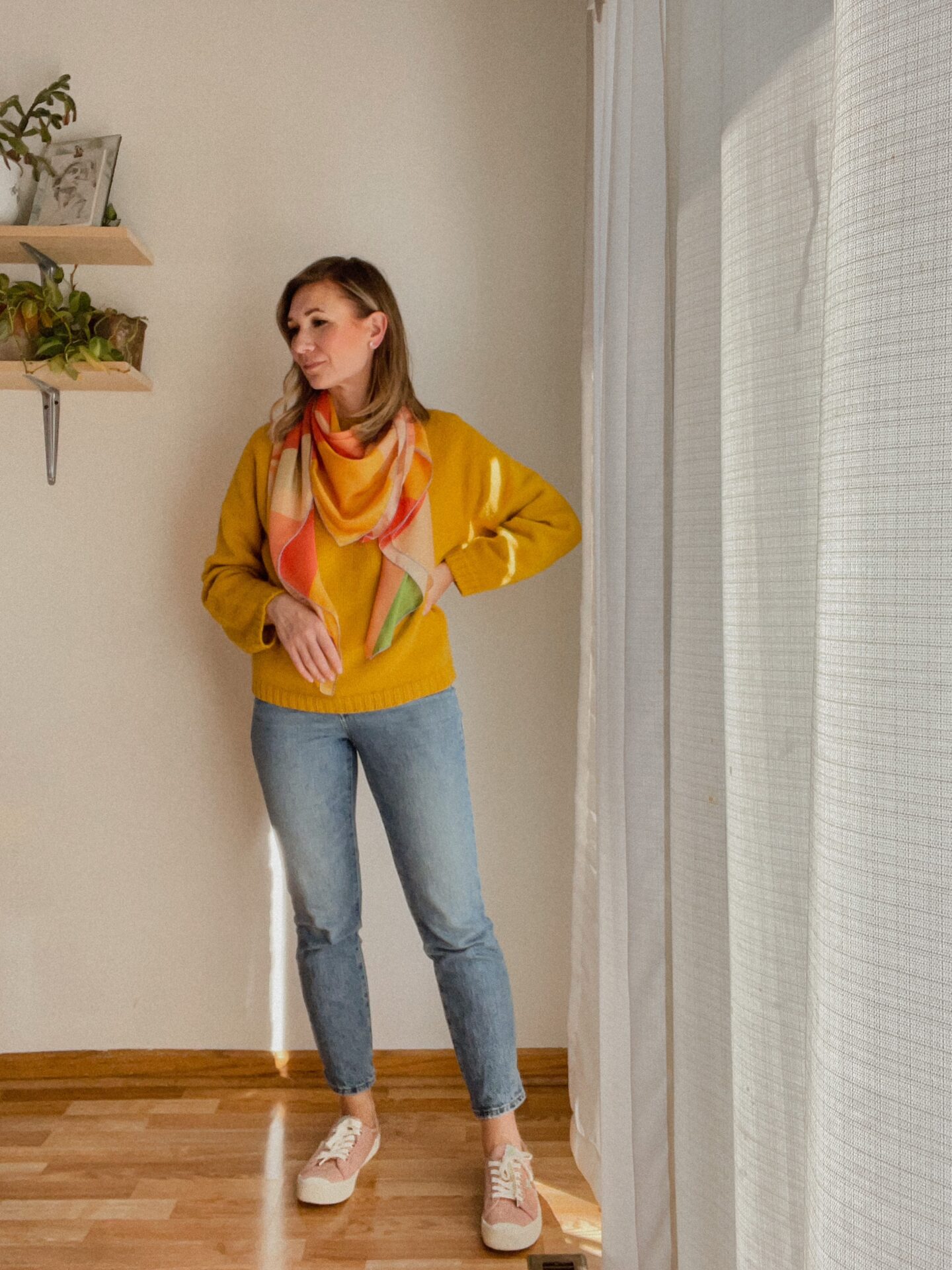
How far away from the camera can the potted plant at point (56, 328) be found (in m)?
1.89

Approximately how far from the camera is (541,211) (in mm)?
2029

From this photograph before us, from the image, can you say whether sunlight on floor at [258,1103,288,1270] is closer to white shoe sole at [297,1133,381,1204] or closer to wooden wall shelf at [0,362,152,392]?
white shoe sole at [297,1133,381,1204]

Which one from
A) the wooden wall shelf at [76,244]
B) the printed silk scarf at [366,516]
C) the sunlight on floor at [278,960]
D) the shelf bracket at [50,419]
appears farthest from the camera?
the sunlight on floor at [278,960]

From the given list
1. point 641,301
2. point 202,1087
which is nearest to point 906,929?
point 641,301

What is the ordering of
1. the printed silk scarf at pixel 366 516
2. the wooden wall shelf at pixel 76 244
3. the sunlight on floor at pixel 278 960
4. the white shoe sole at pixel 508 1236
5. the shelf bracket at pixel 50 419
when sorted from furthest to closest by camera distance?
the sunlight on floor at pixel 278 960 → the shelf bracket at pixel 50 419 → the wooden wall shelf at pixel 76 244 → the printed silk scarf at pixel 366 516 → the white shoe sole at pixel 508 1236

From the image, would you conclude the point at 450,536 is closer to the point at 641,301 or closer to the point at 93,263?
the point at 641,301

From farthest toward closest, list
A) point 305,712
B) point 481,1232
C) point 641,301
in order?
point 305,712 < point 481,1232 < point 641,301

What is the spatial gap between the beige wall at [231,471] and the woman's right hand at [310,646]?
0.49m

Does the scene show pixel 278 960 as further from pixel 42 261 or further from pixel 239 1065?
pixel 42 261

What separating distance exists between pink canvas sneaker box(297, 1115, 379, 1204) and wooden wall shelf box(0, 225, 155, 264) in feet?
5.55

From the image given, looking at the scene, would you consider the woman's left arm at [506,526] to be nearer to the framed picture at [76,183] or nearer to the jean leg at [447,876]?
the jean leg at [447,876]

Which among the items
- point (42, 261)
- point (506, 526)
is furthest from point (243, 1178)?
point (42, 261)

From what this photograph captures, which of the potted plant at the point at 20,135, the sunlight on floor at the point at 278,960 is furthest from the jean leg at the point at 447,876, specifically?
the potted plant at the point at 20,135

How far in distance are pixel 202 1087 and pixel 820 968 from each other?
1.92 meters
